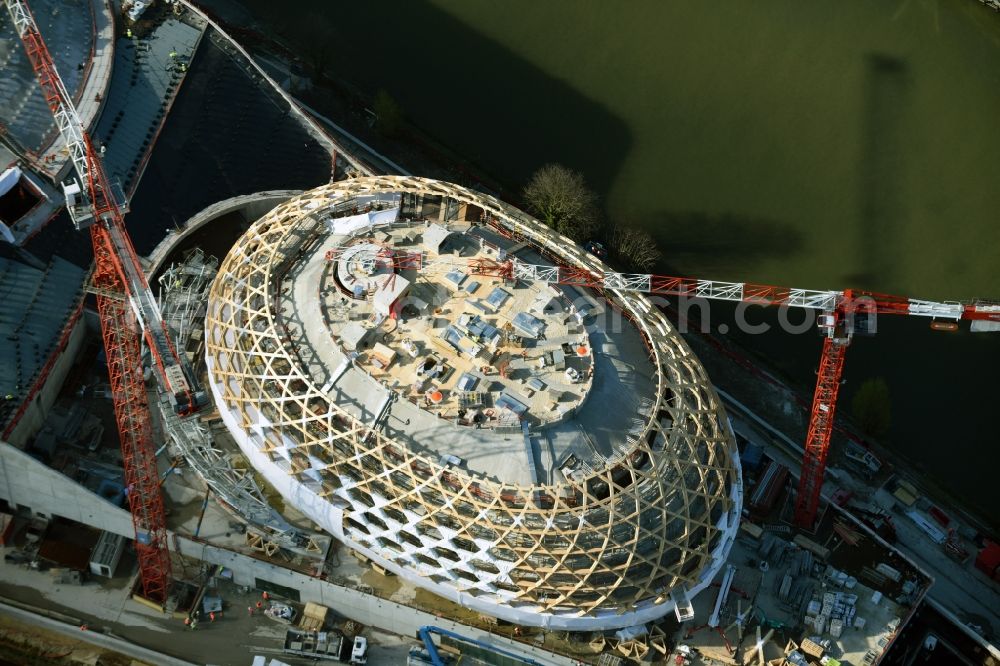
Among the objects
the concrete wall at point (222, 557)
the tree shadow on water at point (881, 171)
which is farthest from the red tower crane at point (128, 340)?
the tree shadow on water at point (881, 171)

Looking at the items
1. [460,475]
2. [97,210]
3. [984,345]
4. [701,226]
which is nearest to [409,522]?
[460,475]

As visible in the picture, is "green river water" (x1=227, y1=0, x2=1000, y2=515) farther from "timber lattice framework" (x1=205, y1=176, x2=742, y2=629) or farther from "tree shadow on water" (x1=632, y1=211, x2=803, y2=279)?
"timber lattice framework" (x1=205, y1=176, x2=742, y2=629)

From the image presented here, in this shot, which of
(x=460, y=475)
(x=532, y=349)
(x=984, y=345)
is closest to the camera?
(x=460, y=475)

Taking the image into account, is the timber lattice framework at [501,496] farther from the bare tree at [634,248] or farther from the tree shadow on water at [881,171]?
the tree shadow on water at [881,171]

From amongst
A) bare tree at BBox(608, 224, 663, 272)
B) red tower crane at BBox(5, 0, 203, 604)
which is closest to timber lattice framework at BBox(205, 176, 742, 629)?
red tower crane at BBox(5, 0, 203, 604)

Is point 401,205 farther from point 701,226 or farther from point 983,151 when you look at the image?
point 983,151

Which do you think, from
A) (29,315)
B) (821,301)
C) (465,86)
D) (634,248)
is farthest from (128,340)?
(465,86)

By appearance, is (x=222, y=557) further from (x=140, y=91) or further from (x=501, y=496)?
(x=140, y=91)
